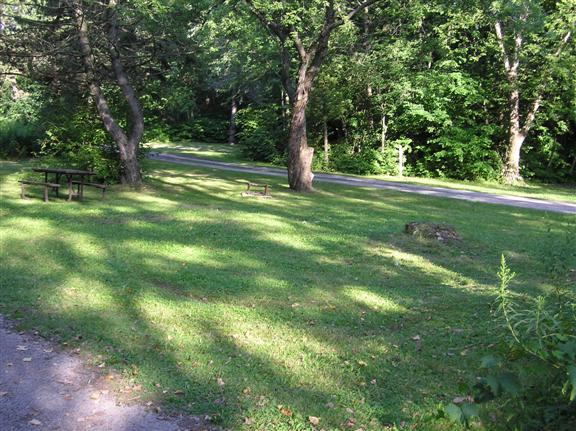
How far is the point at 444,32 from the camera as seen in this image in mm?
25656

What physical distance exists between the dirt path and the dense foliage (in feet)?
49.8

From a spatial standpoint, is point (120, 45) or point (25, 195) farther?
point (120, 45)

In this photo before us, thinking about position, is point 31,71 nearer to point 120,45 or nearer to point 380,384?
point 120,45

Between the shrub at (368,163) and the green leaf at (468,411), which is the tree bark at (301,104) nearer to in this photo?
the shrub at (368,163)

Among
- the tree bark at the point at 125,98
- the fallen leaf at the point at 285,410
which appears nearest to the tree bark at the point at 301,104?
the tree bark at the point at 125,98

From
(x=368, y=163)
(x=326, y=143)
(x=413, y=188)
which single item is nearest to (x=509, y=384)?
(x=413, y=188)

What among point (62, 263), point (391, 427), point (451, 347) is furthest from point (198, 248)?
point (391, 427)

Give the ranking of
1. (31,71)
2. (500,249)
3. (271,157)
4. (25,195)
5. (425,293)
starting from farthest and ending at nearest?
(271,157) < (31,71) < (25,195) < (500,249) < (425,293)

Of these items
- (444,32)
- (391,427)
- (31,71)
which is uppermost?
(444,32)

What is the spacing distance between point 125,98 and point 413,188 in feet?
34.9

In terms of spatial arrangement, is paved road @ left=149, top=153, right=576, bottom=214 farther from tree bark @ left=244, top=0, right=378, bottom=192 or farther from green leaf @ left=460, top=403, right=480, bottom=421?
green leaf @ left=460, top=403, right=480, bottom=421

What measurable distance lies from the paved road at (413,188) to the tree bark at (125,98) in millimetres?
7695

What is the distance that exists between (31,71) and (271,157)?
15.1 m

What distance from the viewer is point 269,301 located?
6.87 metres
